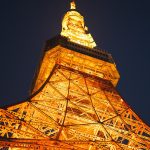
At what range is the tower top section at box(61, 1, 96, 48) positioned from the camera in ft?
81.5

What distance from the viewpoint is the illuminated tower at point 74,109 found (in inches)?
508

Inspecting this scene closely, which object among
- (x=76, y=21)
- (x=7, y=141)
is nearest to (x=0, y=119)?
(x=7, y=141)

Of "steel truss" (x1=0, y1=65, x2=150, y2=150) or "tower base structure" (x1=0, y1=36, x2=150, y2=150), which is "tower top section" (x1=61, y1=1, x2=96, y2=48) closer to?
"tower base structure" (x1=0, y1=36, x2=150, y2=150)

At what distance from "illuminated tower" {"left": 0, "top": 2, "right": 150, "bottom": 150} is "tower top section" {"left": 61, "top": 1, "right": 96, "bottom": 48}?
7 centimetres

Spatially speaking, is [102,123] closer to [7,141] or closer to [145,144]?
[145,144]

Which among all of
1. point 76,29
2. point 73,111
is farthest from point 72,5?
point 73,111

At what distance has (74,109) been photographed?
60.4 feet

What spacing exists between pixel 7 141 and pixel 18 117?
229cm

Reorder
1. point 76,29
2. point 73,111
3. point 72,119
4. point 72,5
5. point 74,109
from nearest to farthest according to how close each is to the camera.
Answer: point 72,119 < point 73,111 < point 74,109 < point 76,29 < point 72,5

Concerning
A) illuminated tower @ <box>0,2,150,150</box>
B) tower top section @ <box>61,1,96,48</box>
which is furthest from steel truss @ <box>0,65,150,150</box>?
tower top section @ <box>61,1,96,48</box>

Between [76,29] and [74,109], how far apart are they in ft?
30.8

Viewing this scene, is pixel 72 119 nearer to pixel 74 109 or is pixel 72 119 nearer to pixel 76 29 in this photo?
pixel 74 109

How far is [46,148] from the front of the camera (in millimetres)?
12328

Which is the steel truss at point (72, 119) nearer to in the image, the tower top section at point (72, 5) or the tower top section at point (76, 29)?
the tower top section at point (76, 29)
